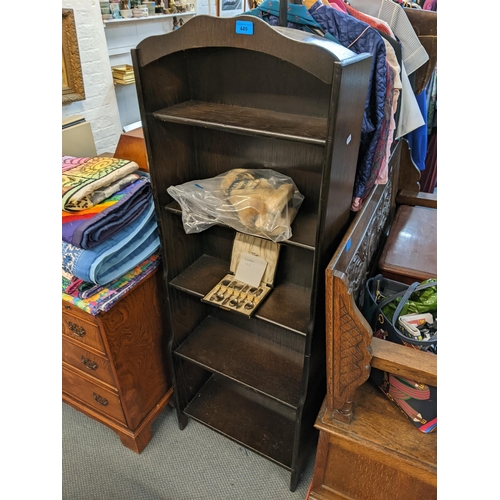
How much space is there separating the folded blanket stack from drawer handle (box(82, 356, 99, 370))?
0.30 m

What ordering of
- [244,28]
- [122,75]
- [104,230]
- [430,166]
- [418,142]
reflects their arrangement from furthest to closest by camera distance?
[430,166] < [122,75] < [418,142] < [104,230] < [244,28]

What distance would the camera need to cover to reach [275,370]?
1.43 metres

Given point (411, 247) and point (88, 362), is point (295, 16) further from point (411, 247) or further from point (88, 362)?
point (88, 362)

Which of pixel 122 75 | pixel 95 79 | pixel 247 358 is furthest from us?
pixel 122 75

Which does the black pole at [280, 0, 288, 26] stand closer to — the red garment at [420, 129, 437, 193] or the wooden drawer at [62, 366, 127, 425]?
the wooden drawer at [62, 366, 127, 425]

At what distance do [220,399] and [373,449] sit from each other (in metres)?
0.75

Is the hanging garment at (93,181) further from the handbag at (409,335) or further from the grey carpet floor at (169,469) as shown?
the grey carpet floor at (169,469)

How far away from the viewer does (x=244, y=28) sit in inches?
32.4

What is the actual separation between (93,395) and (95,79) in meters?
1.78

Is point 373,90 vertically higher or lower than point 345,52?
lower

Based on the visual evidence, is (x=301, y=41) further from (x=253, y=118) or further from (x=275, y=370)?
(x=275, y=370)

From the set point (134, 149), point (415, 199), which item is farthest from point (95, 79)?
point (415, 199)

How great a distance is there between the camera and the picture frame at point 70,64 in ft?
6.42

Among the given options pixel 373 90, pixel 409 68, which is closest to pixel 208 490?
pixel 373 90
